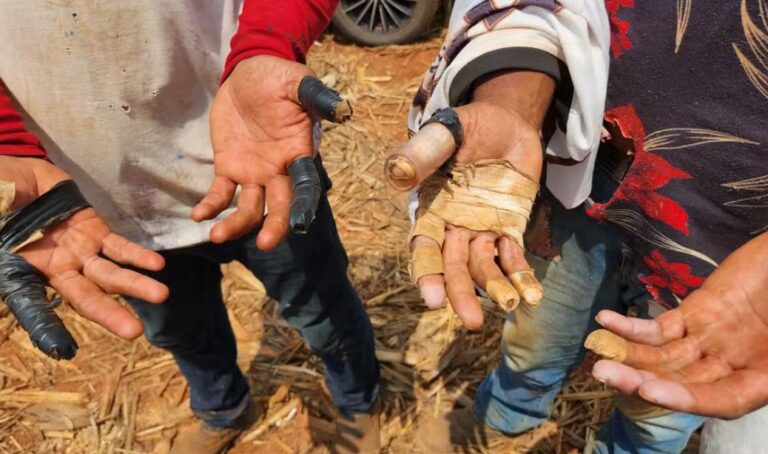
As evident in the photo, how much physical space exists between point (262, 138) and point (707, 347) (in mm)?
1016

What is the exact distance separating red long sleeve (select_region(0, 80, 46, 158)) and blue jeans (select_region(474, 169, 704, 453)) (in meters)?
1.22

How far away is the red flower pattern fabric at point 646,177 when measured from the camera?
53.0 inches

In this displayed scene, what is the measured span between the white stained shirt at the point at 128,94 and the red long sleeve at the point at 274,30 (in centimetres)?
9

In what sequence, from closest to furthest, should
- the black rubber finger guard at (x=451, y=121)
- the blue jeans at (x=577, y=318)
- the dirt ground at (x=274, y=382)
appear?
the black rubber finger guard at (x=451, y=121)
the blue jeans at (x=577, y=318)
the dirt ground at (x=274, y=382)

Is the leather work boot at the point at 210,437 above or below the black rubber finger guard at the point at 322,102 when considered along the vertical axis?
below

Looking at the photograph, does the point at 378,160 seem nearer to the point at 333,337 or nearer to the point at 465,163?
the point at 333,337

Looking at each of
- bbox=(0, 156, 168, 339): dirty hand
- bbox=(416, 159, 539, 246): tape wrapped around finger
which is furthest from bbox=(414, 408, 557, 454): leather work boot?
bbox=(0, 156, 168, 339): dirty hand

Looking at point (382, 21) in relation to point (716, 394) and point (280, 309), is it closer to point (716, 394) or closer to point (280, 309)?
point (280, 309)

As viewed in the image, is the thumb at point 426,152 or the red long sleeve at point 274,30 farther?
the red long sleeve at point 274,30

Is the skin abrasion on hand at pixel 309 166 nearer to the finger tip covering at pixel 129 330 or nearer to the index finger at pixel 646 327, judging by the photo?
the finger tip covering at pixel 129 330

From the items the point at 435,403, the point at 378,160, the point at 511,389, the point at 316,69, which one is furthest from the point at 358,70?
the point at 511,389

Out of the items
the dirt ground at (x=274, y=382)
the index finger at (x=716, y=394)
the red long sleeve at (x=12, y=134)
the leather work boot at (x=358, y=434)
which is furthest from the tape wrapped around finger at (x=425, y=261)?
the dirt ground at (x=274, y=382)

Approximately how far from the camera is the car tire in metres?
4.45

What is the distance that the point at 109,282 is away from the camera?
4.23 feet
